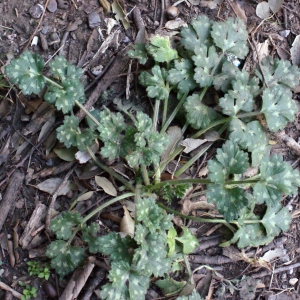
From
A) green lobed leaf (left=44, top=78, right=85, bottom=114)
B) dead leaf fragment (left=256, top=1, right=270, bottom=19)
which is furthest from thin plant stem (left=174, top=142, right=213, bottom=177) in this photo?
dead leaf fragment (left=256, top=1, right=270, bottom=19)

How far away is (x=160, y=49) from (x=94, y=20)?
1.70 ft

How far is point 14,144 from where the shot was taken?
264cm

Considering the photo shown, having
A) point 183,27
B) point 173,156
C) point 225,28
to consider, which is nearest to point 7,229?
point 173,156

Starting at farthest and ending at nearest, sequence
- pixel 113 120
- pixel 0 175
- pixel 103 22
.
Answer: pixel 103 22
pixel 0 175
pixel 113 120

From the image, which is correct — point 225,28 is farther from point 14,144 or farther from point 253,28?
point 14,144

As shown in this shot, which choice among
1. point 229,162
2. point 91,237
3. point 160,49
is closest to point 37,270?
point 91,237

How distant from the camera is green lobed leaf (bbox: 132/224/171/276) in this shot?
221cm

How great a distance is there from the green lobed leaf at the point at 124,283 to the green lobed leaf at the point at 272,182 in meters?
0.73

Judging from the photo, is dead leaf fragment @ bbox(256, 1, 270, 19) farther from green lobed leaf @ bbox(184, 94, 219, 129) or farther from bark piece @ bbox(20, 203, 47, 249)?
bark piece @ bbox(20, 203, 47, 249)

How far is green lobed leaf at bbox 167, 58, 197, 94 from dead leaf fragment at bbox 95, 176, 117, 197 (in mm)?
690

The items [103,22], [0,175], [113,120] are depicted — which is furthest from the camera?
[103,22]

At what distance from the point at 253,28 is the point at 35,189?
5.64ft

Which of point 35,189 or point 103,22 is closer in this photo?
point 35,189

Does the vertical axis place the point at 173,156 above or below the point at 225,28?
below
